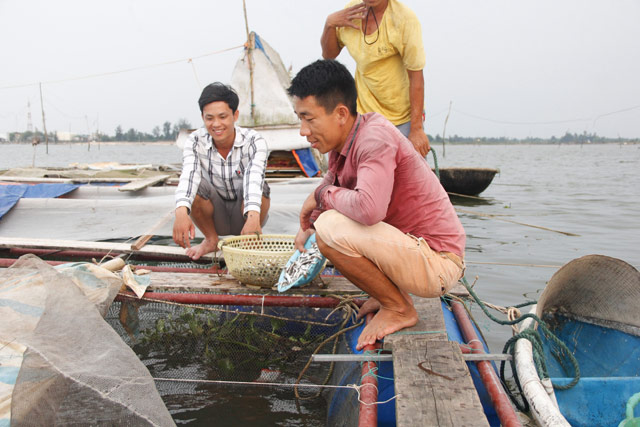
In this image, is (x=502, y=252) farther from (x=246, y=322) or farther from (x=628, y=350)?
(x=246, y=322)

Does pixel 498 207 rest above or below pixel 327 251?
below

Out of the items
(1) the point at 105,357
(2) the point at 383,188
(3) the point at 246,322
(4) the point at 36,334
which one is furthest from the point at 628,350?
(4) the point at 36,334

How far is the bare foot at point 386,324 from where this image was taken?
7.37ft

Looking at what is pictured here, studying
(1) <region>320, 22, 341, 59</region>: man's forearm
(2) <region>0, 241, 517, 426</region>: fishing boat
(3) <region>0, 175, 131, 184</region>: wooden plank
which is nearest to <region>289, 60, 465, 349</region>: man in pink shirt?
(2) <region>0, 241, 517, 426</region>: fishing boat

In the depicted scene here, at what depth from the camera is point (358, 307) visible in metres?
2.89

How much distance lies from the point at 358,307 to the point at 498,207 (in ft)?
29.0

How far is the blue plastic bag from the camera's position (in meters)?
2.86

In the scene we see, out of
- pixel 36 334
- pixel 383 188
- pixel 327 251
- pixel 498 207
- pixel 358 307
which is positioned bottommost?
pixel 498 207

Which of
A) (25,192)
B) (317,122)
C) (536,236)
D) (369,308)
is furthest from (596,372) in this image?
(25,192)

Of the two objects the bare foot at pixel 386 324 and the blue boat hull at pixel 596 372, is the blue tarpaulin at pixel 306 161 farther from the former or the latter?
the bare foot at pixel 386 324

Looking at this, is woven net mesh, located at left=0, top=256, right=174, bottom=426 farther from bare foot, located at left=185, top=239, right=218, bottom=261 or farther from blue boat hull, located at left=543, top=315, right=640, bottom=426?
blue boat hull, located at left=543, top=315, right=640, bottom=426

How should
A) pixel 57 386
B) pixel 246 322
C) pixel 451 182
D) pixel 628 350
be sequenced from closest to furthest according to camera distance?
1. pixel 57 386
2. pixel 628 350
3. pixel 246 322
4. pixel 451 182

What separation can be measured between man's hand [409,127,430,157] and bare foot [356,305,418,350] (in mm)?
1524

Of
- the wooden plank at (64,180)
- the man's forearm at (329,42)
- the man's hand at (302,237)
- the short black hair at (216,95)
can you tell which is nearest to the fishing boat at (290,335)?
the man's hand at (302,237)
